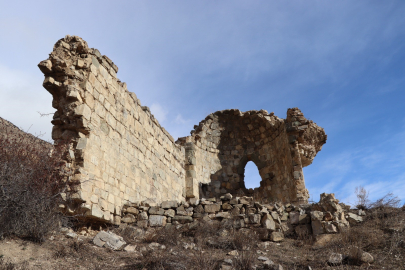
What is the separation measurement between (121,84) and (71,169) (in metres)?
2.82

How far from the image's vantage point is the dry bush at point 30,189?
486 centimetres

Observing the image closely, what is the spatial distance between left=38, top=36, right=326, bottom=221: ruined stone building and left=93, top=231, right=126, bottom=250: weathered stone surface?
47 cm

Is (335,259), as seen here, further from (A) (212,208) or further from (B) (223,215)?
(A) (212,208)

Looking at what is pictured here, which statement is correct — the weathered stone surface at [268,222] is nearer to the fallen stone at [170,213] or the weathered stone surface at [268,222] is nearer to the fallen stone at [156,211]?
the fallen stone at [170,213]

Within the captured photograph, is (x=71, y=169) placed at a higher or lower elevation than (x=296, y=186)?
lower

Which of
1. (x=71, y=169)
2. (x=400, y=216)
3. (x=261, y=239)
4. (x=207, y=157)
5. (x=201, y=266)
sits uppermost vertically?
(x=207, y=157)

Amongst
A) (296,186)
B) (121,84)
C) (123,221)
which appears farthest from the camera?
(296,186)

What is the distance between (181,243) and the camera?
5.98 meters

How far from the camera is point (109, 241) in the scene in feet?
18.4

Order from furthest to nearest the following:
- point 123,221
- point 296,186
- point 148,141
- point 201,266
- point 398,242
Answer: point 296,186
point 148,141
point 123,221
point 398,242
point 201,266

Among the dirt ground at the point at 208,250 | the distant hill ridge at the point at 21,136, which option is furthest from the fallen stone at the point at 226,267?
the distant hill ridge at the point at 21,136

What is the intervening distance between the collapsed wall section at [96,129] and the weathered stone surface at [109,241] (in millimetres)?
474

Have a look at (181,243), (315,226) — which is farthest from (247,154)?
(181,243)

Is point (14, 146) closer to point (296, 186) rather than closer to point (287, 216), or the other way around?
point (287, 216)
